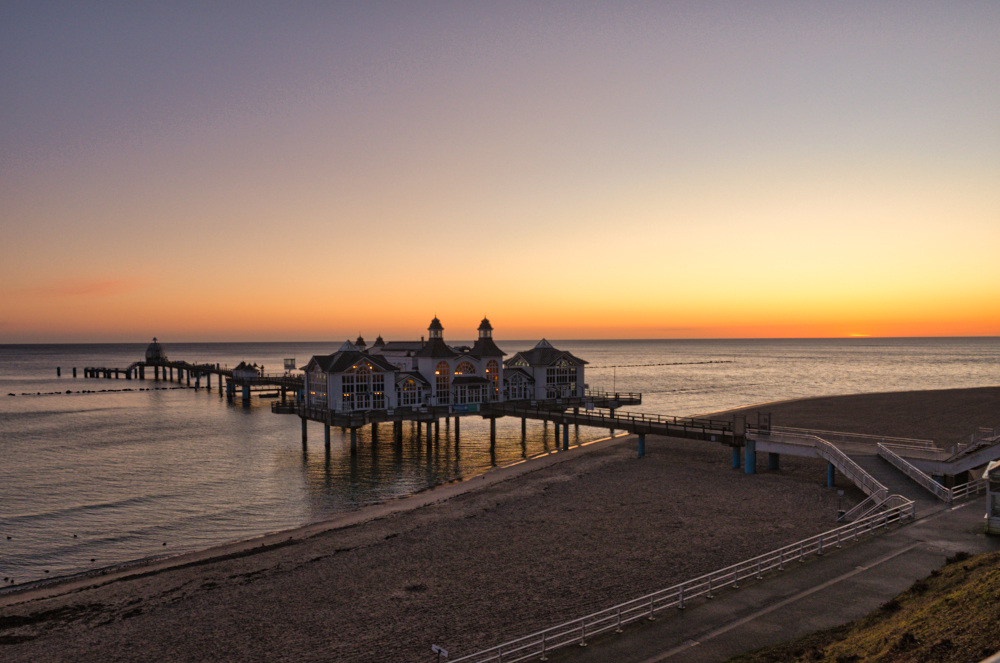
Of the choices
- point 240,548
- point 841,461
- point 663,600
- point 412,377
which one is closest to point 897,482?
point 841,461

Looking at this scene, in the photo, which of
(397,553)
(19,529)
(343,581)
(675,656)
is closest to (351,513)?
(397,553)

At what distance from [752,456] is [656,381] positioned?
336ft

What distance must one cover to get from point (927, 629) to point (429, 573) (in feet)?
54.5

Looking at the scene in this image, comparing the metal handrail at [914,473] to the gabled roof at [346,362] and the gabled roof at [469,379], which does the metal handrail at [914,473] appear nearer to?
the gabled roof at [469,379]

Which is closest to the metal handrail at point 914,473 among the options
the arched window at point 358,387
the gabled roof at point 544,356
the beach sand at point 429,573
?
the beach sand at point 429,573

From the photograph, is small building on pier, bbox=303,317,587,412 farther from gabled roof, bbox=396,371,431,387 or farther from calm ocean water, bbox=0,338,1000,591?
calm ocean water, bbox=0,338,1000,591

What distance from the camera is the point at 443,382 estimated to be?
6109 cm

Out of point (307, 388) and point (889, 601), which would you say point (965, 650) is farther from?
point (307, 388)

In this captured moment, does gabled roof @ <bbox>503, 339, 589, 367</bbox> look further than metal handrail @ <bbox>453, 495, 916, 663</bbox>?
Yes

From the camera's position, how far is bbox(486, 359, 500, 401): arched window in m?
63.4

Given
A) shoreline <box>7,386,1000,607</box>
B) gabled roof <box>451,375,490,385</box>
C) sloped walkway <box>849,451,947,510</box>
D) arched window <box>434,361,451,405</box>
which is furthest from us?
gabled roof <box>451,375,490,385</box>

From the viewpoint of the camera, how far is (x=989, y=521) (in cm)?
2006

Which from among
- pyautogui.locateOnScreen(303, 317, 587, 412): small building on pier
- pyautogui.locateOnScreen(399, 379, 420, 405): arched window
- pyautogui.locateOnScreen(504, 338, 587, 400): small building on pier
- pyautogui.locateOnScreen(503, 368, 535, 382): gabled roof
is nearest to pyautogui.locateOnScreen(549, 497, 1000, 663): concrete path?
pyautogui.locateOnScreen(303, 317, 587, 412): small building on pier

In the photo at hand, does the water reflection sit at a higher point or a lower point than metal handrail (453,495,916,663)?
lower
